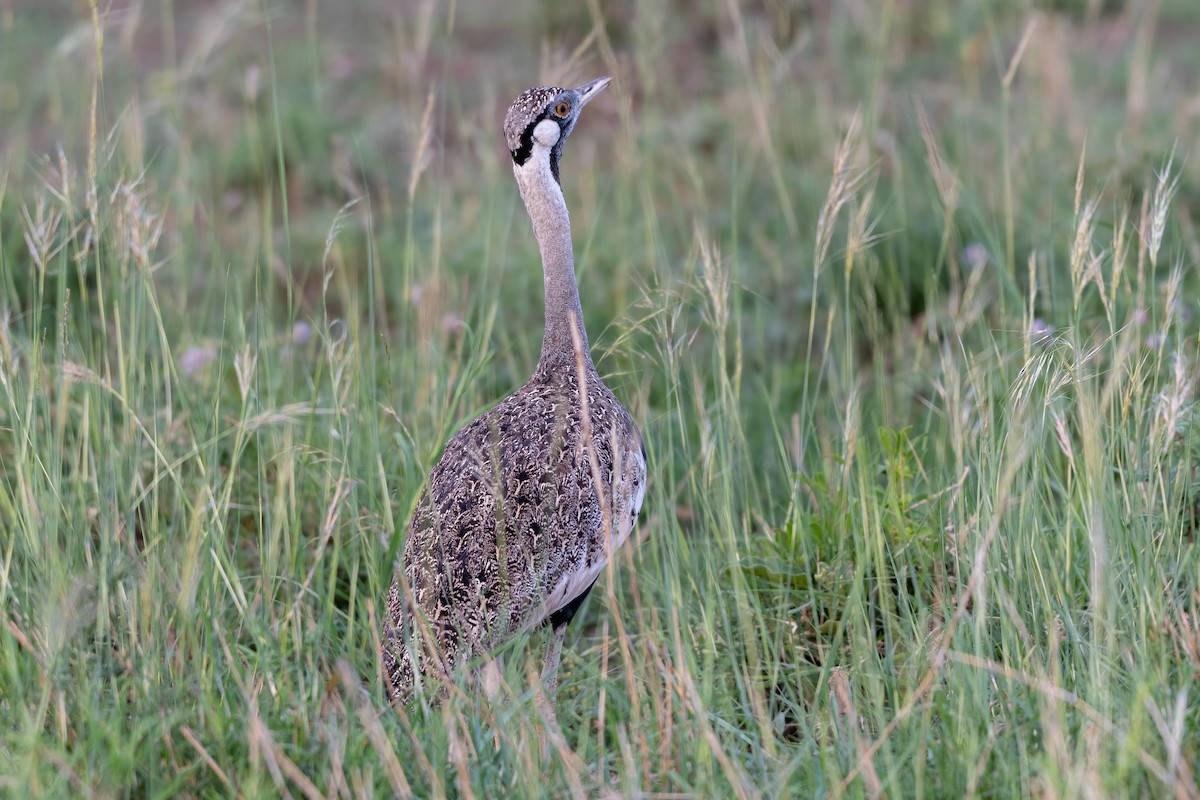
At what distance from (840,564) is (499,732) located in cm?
112

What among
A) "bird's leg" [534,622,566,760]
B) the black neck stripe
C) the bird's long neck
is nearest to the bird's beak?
the black neck stripe

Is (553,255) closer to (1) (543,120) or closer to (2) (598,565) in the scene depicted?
(1) (543,120)

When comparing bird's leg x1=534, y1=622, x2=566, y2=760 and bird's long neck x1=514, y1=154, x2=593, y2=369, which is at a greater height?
bird's long neck x1=514, y1=154, x2=593, y2=369

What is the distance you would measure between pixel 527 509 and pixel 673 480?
46cm

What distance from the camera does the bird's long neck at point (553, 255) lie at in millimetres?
3691

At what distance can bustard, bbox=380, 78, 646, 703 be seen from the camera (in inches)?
121

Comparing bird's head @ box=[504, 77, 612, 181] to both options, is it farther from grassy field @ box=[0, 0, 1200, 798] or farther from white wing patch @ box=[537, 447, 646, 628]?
white wing patch @ box=[537, 447, 646, 628]

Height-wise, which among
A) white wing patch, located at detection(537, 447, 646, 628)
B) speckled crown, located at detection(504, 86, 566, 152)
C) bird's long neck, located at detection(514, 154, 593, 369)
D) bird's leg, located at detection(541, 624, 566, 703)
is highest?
speckled crown, located at detection(504, 86, 566, 152)

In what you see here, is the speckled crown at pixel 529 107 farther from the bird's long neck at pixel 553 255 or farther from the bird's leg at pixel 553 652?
the bird's leg at pixel 553 652

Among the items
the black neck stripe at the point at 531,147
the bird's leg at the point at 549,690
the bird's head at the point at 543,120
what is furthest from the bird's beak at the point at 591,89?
the bird's leg at the point at 549,690

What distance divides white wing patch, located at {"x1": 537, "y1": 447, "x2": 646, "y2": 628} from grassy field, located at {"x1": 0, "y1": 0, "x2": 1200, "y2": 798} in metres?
0.10

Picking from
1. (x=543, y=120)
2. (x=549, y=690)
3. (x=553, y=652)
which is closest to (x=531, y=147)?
(x=543, y=120)

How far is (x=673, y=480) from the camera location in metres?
3.55

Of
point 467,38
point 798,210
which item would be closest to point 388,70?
point 467,38
